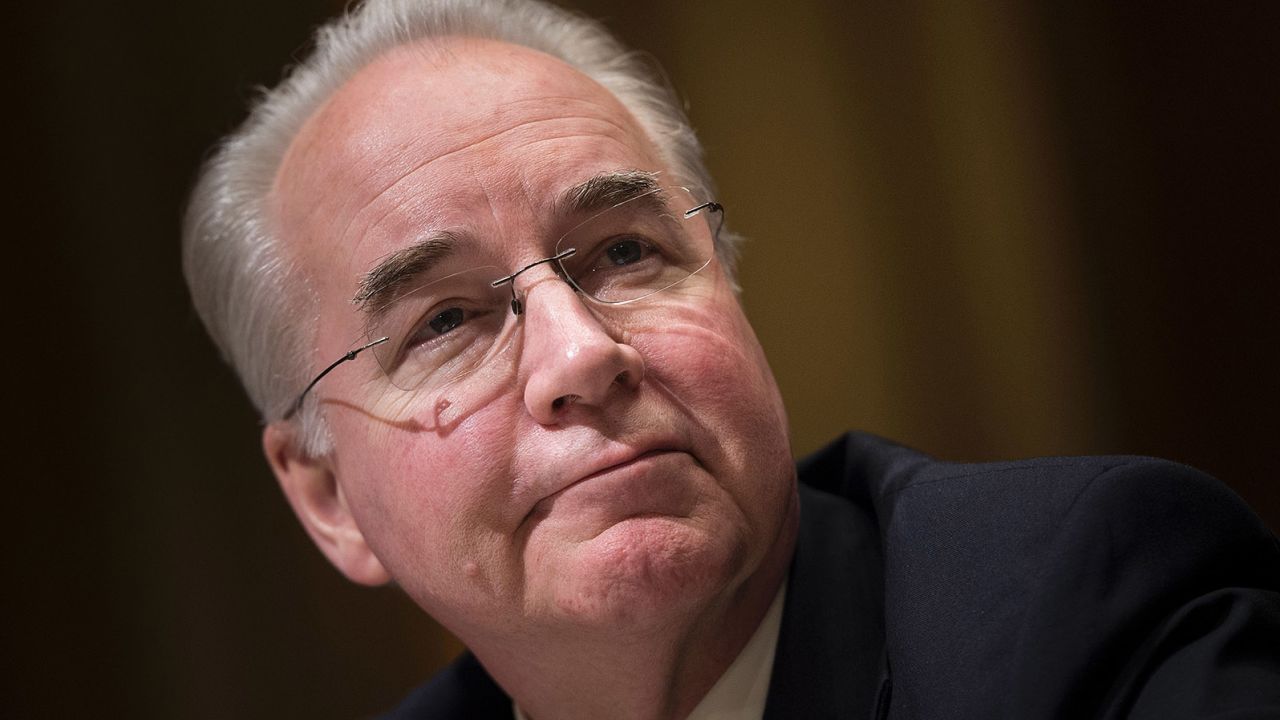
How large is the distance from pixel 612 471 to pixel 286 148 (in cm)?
93

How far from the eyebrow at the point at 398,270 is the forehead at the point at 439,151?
2 centimetres

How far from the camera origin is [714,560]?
1393 mm

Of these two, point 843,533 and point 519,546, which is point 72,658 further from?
point 843,533

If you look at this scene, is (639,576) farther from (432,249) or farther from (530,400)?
(432,249)

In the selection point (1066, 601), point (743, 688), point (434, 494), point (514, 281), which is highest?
point (514, 281)

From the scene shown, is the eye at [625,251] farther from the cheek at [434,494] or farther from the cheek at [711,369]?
the cheek at [434,494]

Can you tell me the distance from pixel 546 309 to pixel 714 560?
0.38 m

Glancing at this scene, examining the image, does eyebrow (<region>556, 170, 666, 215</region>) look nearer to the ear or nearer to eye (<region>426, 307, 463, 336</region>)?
eye (<region>426, 307, 463, 336</region>)

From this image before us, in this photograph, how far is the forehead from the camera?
1.57 meters

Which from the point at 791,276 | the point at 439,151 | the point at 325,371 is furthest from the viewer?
the point at 791,276

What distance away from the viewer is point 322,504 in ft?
6.31

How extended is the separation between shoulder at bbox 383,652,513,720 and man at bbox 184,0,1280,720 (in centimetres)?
32

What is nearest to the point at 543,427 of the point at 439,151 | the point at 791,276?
the point at 439,151

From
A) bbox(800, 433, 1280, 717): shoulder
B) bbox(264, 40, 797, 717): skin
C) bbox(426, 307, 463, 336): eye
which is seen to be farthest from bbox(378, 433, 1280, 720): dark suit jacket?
bbox(426, 307, 463, 336): eye
